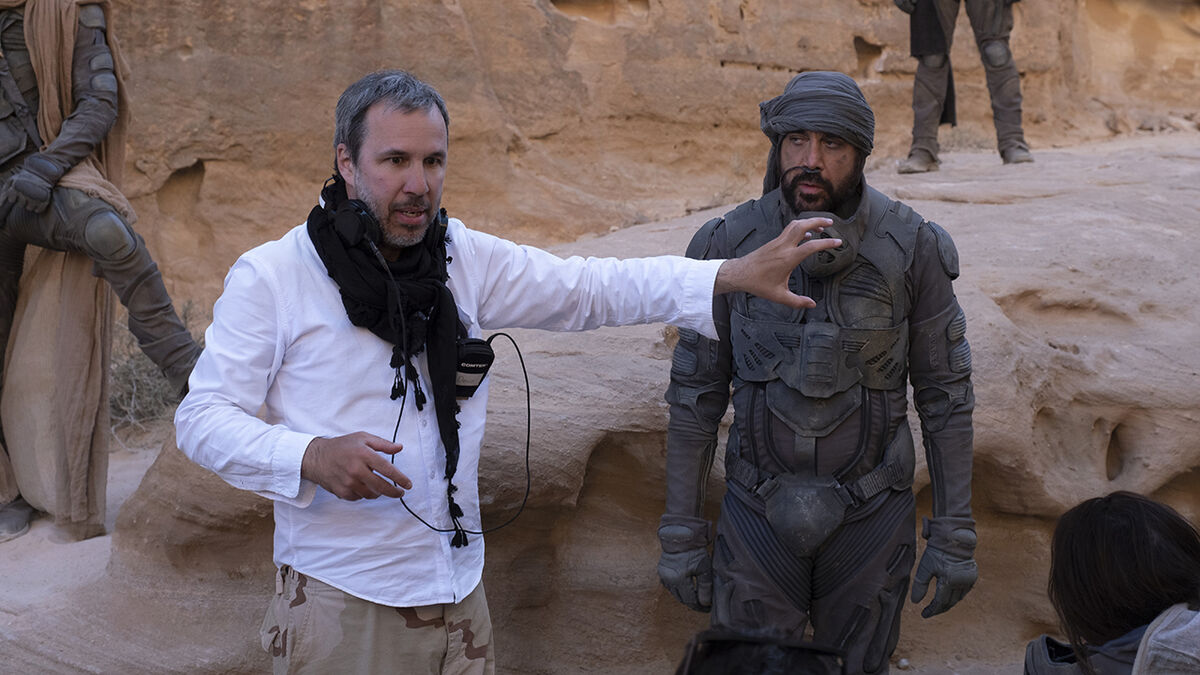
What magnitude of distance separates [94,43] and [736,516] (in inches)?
127

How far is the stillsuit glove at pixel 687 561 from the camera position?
300 cm

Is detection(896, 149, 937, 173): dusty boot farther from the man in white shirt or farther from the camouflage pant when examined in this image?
the camouflage pant

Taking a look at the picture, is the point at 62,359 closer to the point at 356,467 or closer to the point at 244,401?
the point at 244,401

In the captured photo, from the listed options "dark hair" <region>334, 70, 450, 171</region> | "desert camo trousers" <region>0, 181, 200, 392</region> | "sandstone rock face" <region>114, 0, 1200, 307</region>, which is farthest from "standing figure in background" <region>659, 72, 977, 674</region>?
"sandstone rock face" <region>114, 0, 1200, 307</region>

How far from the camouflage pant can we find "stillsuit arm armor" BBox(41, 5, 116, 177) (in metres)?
2.70

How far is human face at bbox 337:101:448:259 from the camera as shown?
2.29 metres

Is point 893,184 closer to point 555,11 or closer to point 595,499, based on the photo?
point 595,499

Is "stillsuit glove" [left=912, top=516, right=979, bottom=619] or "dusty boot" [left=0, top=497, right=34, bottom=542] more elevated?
"stillsuit glove" [left=912, top=516, right=979, bottom=619]

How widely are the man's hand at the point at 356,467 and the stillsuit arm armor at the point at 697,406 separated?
112 centimetres

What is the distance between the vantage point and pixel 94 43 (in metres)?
4.55

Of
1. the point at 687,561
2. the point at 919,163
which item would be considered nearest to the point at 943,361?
the point at 687,561

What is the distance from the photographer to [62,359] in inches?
183

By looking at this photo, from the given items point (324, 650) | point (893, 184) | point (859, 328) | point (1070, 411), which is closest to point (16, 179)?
point (324, 650)

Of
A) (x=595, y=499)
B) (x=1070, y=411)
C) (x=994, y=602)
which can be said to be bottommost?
(x=994, y=602)
